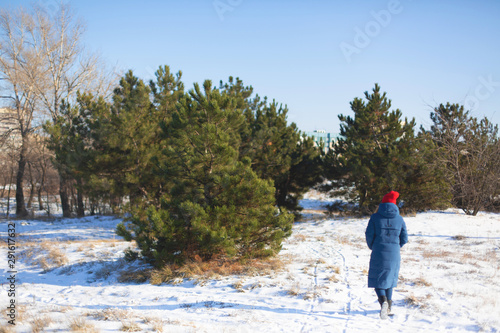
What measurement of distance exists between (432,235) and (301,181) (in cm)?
798

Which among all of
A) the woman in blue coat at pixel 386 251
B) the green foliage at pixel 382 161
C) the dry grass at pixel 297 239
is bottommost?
the dry grass at pixel 297 239

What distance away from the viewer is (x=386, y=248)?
488 centimetres

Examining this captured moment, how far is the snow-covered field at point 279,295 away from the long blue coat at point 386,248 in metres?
0.60

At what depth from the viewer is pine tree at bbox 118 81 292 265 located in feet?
25.2

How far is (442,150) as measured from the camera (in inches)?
723

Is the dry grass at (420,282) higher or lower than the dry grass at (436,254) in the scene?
higher

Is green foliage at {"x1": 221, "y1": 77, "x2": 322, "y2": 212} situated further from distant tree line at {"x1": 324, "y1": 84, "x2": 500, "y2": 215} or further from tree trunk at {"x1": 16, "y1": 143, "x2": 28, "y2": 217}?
tree trunk at {"x1": 16, "y1": 143, "x2": 28, "y2": 217}


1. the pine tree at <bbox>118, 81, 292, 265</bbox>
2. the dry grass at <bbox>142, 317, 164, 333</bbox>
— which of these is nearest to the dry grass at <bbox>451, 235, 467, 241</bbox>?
the pine tree at <bbox>118, 81, 292, 265</bbox>

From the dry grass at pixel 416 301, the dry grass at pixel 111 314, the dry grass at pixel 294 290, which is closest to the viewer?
the dry grass at pixel 111 314

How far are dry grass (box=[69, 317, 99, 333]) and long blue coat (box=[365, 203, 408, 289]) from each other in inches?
158

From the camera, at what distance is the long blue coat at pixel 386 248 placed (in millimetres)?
4824

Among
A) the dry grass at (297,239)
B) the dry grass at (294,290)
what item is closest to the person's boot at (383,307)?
the dry grass at (294,290)

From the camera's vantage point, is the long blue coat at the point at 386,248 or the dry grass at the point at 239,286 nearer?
the long blue coat at the point at 386,248

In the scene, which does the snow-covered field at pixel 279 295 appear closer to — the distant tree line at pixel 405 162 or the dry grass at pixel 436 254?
the dry grass at pixel 436 254
